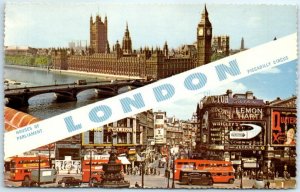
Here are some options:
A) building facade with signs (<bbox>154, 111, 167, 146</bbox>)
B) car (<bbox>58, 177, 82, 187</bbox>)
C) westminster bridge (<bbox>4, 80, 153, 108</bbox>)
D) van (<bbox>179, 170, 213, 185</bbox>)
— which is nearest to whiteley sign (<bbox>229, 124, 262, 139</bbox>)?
van (<bbox>179, 170, 213, 185</bbox>)

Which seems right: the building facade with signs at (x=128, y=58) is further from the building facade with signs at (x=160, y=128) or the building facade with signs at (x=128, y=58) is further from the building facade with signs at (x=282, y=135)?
the building facade with signs at (x=282, y=135)

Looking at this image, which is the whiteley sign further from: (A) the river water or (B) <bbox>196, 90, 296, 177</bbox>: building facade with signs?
(A) the river water

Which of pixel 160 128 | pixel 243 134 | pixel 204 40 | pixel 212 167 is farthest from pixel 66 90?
pixel 243 134

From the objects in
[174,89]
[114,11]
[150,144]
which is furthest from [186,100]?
[114,11]

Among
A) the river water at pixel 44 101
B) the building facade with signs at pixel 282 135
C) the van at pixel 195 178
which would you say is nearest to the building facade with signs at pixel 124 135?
the river water at pixel 44 101

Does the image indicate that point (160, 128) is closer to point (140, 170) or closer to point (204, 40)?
point (140, 170)

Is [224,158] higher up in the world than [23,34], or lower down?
lower down

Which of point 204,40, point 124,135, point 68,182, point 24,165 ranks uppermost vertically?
point 204,40

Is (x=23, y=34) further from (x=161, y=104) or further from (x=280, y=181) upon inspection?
(x=280, y=181)
